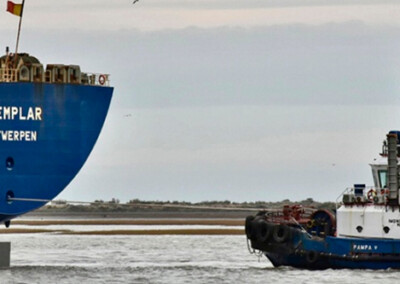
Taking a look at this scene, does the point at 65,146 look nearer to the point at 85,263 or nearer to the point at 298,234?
the point at 85,263

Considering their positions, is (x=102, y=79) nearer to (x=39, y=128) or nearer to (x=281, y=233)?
(x=39, y=128)

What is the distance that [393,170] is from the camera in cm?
5638

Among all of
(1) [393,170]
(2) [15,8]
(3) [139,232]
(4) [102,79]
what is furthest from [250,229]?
(3) [139,232]

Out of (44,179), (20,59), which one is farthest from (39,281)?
(20,59)

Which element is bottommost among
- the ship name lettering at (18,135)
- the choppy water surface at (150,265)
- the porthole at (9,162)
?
the choppy water surface at (150,265)

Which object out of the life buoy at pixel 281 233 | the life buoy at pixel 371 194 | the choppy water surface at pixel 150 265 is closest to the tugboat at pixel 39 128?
the choppy water surface at pixel 150 265

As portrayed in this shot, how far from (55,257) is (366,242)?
656 inches

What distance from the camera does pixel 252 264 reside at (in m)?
63.2

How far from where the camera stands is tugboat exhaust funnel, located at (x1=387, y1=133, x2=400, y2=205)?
56.4 metres

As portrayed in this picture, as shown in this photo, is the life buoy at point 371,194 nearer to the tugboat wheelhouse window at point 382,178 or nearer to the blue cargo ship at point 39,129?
the tugboat wheelhouse window at point 382,178

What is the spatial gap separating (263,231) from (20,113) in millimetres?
10805

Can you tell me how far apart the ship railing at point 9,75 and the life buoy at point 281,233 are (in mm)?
12052

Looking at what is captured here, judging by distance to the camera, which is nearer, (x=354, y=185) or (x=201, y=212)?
(x=354, y=185)

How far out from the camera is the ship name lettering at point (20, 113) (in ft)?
193
